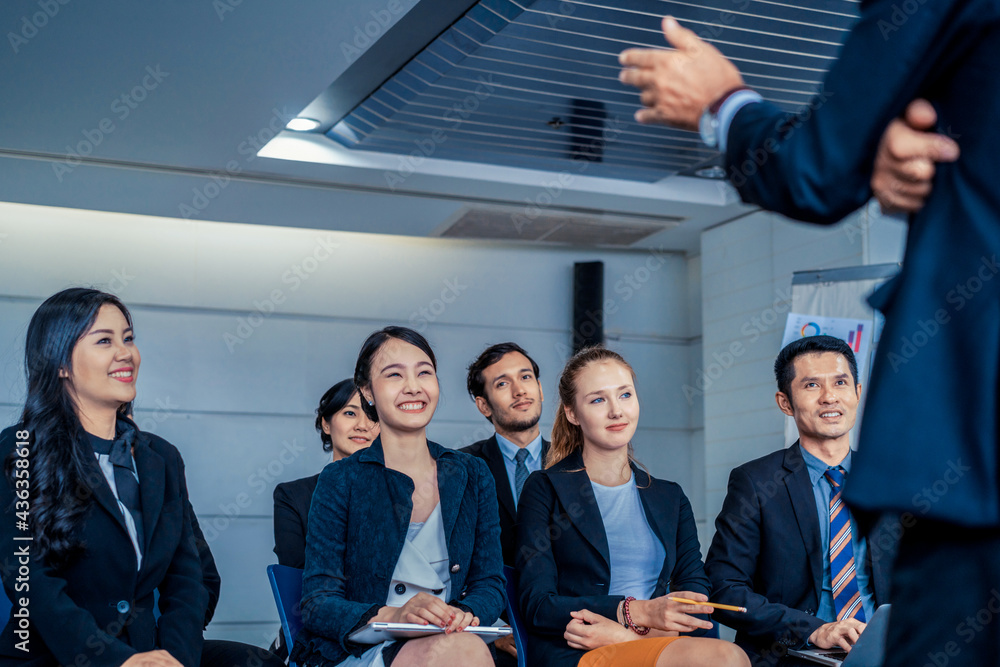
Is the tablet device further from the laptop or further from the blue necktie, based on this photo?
the blue necktie

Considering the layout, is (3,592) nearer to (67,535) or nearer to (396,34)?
(67,535)

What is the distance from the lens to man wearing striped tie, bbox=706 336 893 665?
2.78 metres

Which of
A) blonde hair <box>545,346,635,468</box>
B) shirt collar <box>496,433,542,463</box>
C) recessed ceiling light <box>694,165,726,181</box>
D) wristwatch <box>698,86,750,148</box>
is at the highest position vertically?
recessed ceiling light <box>694,165,726,181</box>

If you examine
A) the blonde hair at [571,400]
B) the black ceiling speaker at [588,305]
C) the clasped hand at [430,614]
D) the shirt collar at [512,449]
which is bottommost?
the clasped hand at [430,614]

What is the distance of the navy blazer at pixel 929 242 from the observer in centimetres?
95

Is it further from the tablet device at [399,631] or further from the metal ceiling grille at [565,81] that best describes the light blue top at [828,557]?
the metal ceiling grille at [565,81]

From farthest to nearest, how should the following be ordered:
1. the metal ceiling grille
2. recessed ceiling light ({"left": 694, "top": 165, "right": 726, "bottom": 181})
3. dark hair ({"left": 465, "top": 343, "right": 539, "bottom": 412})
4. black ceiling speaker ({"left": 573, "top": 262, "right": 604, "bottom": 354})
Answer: black ceiling speaker ({"left": 573, "top": 262, "right": 604, "bottom": 354}), recessed ceiling light ({"left": 694, "top": 165, "right": 726, "bottom": 181}), dark hair ({"left": 465, "top": 343, "right": 539, "bottom": 412}), the metal ceiling grille

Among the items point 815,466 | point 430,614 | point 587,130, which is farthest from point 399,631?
point 587,130

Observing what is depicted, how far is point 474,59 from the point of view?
170 inches

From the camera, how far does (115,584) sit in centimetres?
242

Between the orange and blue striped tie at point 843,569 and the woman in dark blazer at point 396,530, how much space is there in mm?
1010

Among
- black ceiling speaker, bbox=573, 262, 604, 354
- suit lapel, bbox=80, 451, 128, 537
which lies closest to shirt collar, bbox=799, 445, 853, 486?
suit lapel, bbox=80, 451, 128, 537

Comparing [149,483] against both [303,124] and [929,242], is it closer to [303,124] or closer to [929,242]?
[929,242]

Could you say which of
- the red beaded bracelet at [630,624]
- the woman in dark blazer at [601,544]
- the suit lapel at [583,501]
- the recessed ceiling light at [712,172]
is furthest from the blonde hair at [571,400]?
the recessed ceiling light at [712,172]
